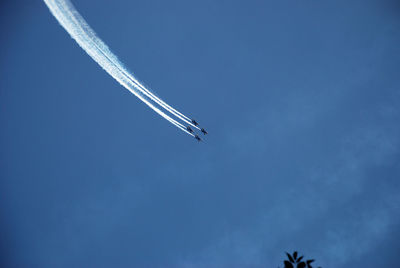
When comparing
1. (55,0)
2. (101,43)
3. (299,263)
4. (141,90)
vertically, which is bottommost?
(299,263)

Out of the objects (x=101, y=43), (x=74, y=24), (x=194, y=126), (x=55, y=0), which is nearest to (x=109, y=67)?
(x=101, y=43)

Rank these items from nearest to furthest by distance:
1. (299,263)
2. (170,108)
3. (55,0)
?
(299,263) → (55,0) → (170,108)

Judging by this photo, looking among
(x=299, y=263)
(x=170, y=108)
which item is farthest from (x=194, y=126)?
(x=299, y=263)

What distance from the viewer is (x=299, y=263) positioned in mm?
20156

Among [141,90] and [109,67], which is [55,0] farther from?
[141,90]

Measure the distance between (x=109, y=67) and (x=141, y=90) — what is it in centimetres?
465

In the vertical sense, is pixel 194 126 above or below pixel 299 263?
above

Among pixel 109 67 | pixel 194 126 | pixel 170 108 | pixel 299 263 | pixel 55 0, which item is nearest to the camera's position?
pixel 299 263

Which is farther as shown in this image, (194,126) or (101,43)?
(194,126)

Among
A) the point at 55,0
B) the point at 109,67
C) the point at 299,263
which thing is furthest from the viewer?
the point at 109,67

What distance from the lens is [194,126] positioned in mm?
47500

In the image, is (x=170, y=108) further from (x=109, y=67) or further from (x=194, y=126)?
(x=109, y=67)

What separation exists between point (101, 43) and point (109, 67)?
2857 millimetres

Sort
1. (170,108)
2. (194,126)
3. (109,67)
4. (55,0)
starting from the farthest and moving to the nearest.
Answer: (194,126) → (170,108) → (109,67) → (55,0)
